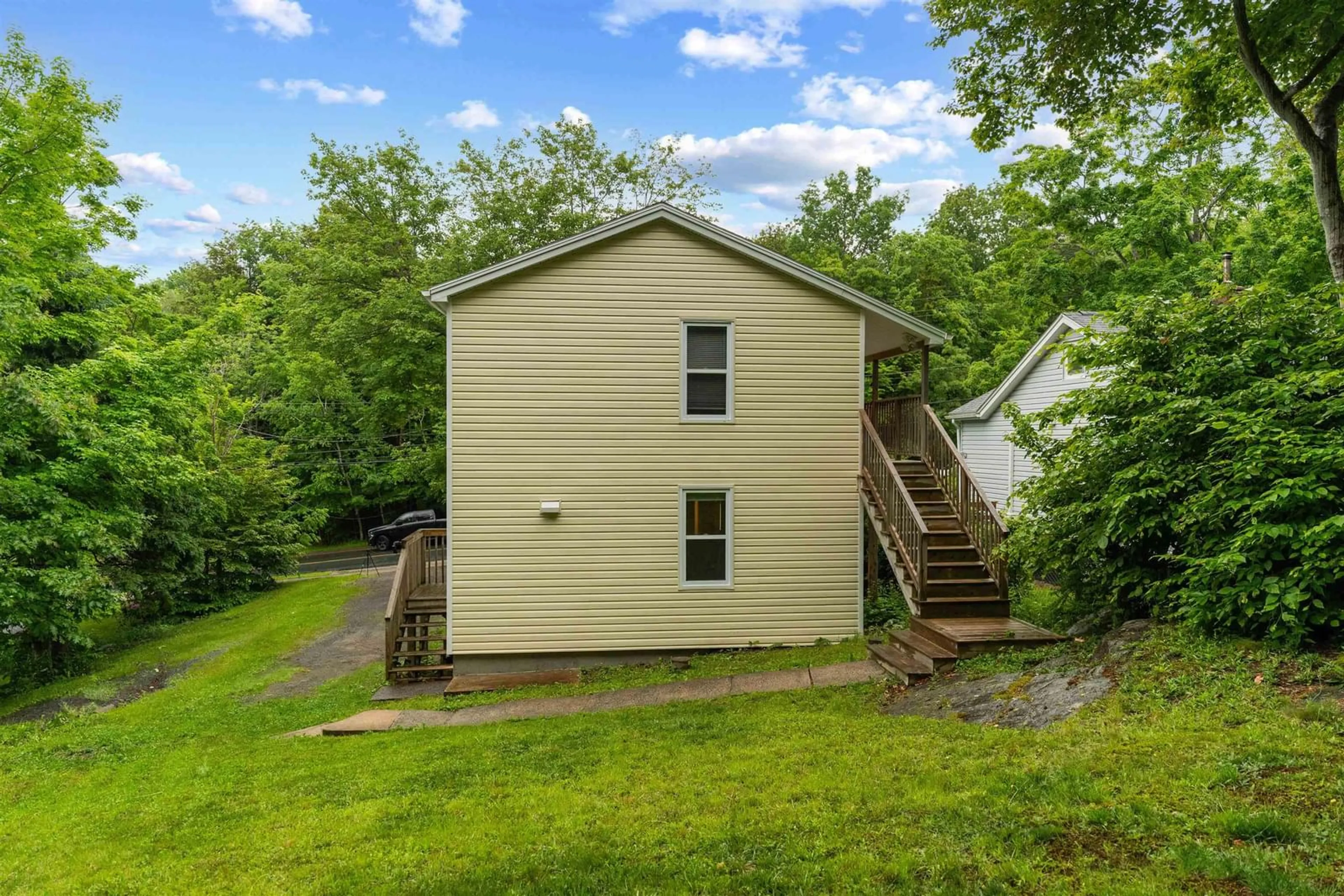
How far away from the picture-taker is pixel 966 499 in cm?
928

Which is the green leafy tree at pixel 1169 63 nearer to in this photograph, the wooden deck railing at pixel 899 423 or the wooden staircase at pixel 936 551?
the wooden deck railing at pixel 899 423

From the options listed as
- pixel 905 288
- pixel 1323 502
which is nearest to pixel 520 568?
pixel 1323 502

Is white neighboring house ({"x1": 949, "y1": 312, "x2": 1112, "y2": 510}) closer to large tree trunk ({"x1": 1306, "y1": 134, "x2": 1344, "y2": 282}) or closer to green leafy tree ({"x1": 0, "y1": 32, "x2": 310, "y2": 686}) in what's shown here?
large tree trunk ({"x1": 1306, "y1": 134, "x2": 1344, "y2": 282})

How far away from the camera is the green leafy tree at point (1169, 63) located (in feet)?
26.9

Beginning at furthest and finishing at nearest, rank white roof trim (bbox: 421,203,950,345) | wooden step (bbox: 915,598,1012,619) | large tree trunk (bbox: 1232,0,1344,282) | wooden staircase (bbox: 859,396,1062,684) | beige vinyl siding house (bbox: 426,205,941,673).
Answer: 1. beige vinyl siding house (bbox: 426,205,941,673)
2. white roof trim (bbox: 421,203,950,345)
3. wooden step (bbox: 915,598,1012,619)
4. large tree trunk (bbox: 1232,0,1344,282)
5. wooden staircase (bbox: 859,396,1062,684)

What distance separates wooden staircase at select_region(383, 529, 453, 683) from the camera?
1058 cm

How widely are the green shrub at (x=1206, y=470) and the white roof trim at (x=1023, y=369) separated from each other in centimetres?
768

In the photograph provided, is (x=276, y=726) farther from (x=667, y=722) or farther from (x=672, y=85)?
(x=672, y=85)

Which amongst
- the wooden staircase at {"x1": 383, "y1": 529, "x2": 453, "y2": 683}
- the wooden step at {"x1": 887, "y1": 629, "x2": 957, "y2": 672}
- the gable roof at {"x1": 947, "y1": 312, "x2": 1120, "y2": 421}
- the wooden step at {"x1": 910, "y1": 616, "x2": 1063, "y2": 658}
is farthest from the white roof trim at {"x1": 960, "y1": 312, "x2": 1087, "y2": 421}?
the wooden staircase at {"x1": 383, "y1": 529, "x2": 453, "y2": 683}

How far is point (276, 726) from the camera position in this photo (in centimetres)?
912

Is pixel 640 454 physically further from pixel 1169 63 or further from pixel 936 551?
pixel 1169 63

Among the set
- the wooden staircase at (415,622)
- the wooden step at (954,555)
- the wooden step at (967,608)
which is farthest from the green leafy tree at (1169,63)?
the wooden staircase at (415,622)

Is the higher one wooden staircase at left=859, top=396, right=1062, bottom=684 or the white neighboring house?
the white neighboring house

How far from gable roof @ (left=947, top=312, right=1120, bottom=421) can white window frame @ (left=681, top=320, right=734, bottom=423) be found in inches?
247
